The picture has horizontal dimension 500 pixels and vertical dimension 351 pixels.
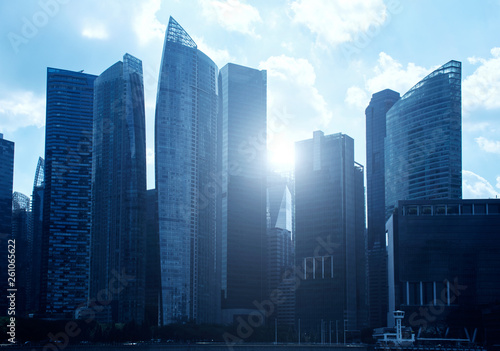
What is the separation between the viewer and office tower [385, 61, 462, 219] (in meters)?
172

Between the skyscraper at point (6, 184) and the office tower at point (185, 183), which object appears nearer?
the office tower at point (185, 183)

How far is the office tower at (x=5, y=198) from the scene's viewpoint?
182750 mm

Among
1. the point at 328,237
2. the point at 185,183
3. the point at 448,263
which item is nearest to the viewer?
the point at 448,263

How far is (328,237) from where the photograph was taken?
594ft

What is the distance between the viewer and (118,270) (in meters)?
182

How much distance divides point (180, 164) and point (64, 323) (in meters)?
60.2

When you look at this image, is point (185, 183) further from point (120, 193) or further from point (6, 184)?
point (6, 184)

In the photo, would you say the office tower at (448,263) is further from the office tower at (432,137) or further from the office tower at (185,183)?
the office tower at (185,183)

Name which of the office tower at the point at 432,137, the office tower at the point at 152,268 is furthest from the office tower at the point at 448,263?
the office tower at the point at 152,268

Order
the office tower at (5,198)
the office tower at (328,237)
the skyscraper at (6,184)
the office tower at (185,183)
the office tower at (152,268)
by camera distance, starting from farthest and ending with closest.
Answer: the skyscraper at (6,184) < the office tower at (5,198) < the office tower at (185,183) < the office tower at (152,268) < the office tower at (328,237)

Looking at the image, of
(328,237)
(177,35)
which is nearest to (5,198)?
(177,35)

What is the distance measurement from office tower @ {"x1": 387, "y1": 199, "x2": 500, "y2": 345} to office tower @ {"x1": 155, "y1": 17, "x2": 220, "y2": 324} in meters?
63.8

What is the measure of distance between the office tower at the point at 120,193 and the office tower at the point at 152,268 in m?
1.77

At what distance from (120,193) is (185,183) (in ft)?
66.2
